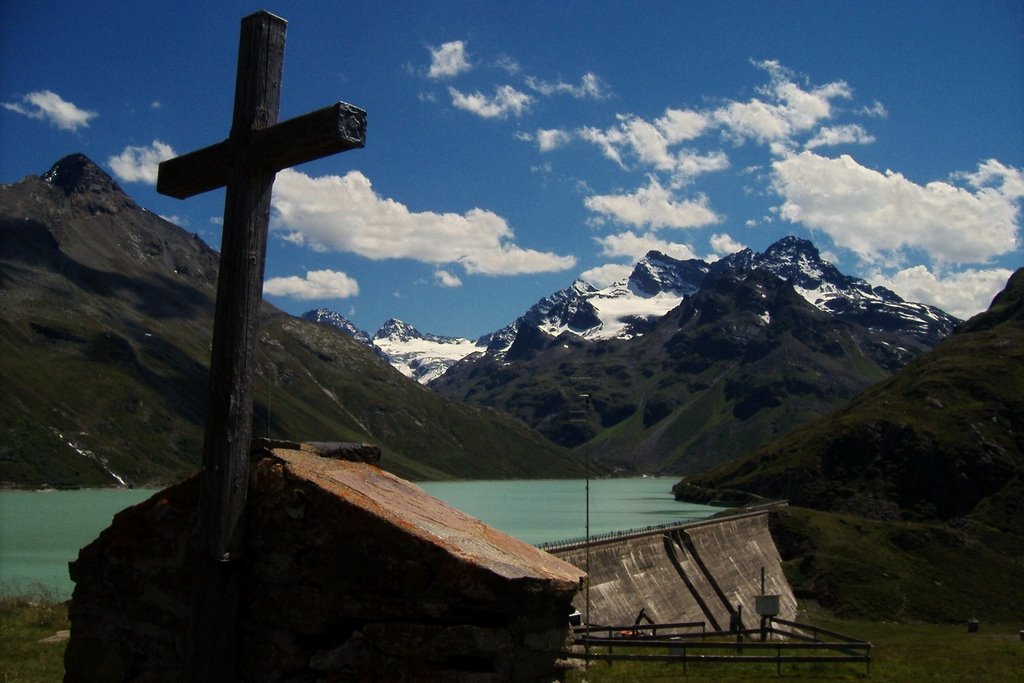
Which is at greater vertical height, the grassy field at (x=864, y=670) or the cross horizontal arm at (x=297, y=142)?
the cross horizontal arm at (x=297, y=142)

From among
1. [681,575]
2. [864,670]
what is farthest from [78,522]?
[864,670]

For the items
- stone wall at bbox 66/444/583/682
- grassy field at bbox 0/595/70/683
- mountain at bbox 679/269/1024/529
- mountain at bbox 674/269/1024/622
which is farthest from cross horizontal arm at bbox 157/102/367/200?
mountain at bbox 679/269/1024/529

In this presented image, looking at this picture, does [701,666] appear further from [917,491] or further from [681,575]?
[917,491]

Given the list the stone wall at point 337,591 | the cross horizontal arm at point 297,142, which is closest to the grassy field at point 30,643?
the stone wall at point 337,591

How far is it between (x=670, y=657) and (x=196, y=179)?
2310 cm

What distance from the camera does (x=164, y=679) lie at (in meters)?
8.24

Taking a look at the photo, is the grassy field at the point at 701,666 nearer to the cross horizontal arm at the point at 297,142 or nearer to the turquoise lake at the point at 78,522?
the cross horizontal arm at the point at 297,142

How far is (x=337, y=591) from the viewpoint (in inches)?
301

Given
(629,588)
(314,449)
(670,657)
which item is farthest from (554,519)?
(314,449)

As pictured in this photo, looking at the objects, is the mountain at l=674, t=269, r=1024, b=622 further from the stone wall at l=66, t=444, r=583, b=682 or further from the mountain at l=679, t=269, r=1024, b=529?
the stone wall at l=66, t=444, r=583, b=682

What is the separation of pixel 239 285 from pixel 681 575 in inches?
2422

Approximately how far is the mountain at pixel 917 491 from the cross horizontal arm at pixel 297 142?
272 feet

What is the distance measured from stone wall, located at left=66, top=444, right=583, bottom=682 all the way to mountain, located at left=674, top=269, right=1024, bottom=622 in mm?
81485

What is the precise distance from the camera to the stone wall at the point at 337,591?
737cm
